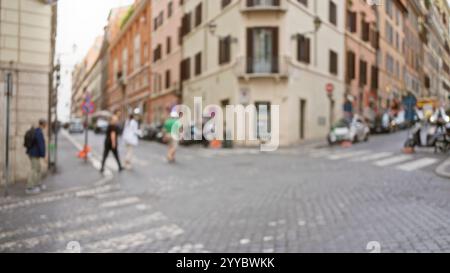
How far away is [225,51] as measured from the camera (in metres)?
1.87

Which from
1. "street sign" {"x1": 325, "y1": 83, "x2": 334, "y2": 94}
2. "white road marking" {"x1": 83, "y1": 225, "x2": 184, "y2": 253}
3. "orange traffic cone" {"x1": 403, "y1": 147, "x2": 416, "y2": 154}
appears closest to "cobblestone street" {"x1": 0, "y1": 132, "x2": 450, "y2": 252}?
"white road marking" {"x1": 83, "y1": 225, "x2": 184, "y2": 253}

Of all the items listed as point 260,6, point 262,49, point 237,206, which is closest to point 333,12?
point 260,6

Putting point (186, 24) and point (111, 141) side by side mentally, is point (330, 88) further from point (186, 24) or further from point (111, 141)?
point (111, 141)

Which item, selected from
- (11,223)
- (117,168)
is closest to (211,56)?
(11,223)

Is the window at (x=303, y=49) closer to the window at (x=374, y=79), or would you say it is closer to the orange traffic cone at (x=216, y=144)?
the window at (x=374, y=79)

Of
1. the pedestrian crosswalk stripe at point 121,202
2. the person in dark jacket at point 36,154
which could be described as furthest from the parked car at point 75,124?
the person in dark jacket at point 36,154

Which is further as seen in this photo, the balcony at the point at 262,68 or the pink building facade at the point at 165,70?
the pink building facade at the point at 165,70

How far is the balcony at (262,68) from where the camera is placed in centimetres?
166

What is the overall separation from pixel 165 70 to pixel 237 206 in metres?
4.83

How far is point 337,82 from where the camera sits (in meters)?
1.85

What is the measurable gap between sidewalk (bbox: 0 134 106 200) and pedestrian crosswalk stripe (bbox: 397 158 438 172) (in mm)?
6490

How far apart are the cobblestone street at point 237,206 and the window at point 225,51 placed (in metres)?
0.35

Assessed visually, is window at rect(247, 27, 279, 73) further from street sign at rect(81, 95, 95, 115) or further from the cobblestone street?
street sign at rect(81, 95, 95, 115)

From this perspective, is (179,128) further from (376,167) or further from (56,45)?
(376,167)
